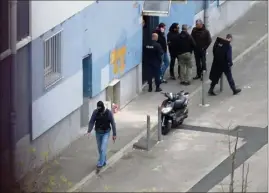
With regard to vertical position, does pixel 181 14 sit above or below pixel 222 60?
above

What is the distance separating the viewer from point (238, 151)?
1672 centimetres

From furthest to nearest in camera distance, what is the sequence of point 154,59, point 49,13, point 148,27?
point 148,27, point 154,59, point 49,13

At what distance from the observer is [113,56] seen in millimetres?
18938

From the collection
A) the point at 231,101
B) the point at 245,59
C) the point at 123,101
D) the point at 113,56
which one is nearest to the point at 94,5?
the point at 113,56

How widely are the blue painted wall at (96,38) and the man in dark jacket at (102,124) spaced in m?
1.19

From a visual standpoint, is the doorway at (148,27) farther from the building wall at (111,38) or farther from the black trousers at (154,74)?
the building wall at (111,38)

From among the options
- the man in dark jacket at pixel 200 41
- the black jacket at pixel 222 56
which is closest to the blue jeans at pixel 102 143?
the black jacket at pixel 222 56

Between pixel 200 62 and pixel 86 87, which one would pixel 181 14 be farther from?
pixel 86 87

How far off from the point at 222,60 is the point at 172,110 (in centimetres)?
280

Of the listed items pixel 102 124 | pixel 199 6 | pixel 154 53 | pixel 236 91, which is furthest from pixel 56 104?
pixel 199 6

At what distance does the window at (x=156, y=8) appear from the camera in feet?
67.4

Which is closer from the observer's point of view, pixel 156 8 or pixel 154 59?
pixel 154 59

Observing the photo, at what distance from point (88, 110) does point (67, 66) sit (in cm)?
147

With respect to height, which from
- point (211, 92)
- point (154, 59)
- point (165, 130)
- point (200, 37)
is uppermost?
point (200, 37)
